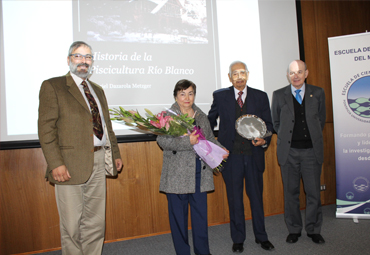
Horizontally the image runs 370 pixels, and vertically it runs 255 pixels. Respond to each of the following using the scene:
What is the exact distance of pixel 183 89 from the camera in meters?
2.34

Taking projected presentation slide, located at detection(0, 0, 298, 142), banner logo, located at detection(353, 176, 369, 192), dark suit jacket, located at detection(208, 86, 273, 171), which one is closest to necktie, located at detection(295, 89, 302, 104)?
dark suit jacket, located at detection(208, 86, 273, 171)

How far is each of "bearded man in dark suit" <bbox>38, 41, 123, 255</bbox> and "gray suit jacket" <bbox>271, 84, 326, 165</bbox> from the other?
70.9 inches

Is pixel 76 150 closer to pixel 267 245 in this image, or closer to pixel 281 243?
pixel 267 245

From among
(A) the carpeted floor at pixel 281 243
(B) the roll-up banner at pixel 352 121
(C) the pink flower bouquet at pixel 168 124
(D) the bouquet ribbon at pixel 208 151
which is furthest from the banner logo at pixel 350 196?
(C) the pink flower bouquet at pixel 168 124

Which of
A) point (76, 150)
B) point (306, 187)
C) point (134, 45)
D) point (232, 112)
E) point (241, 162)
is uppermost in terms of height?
point (134, 45)

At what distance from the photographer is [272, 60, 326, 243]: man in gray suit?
9.05 feet

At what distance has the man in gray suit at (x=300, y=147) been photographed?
109 inches

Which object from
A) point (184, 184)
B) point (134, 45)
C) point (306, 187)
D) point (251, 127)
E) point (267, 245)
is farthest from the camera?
point (134, 45)

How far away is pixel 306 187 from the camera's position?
9.29 ft

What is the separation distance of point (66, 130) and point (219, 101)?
57.2 inches

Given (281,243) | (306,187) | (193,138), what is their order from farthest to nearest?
(306,187) → (281,243) → (193,138)

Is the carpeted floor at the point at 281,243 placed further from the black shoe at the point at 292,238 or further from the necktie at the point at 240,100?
the necktie at the point at 240,100

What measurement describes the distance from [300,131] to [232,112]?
78 cm

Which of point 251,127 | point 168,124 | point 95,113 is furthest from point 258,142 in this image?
point 95,113
